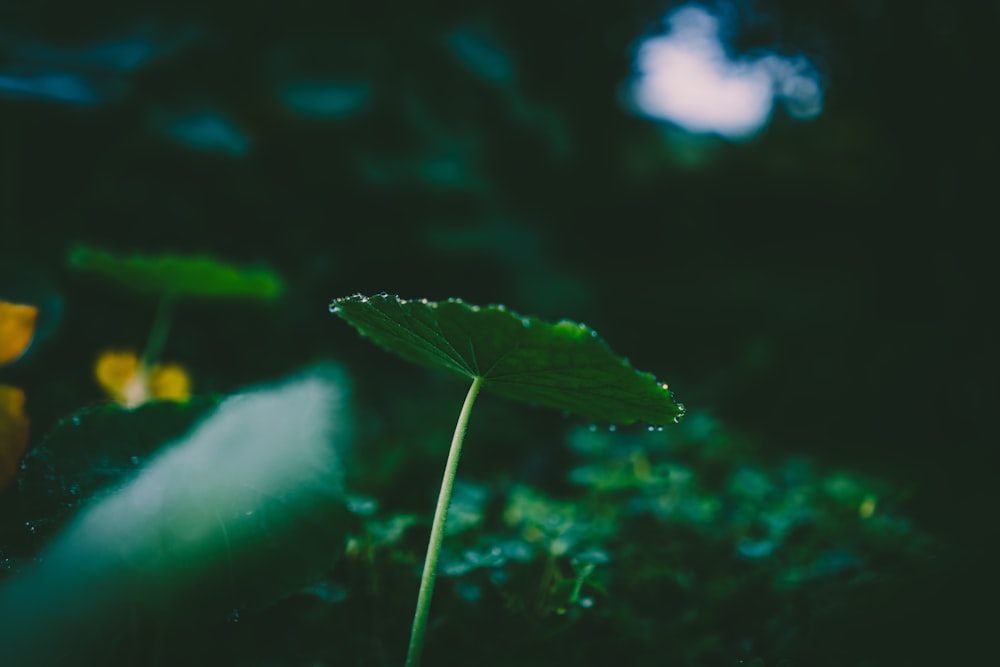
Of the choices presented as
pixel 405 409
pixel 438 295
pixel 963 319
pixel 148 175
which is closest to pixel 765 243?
pixel 963 319

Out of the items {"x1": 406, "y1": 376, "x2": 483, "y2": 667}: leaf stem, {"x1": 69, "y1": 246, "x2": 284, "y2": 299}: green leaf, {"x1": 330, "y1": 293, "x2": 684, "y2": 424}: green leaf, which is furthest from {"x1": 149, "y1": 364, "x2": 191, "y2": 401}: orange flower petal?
{"x1": 406, "y1": 376, "x2": 483, "y2": 667}: leaf stem

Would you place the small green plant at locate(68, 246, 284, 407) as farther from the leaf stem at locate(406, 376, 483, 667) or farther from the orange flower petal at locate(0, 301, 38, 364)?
the leaf stem at locate(406, 376, 483, 667)

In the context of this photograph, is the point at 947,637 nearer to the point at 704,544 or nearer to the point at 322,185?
the point at 704,544

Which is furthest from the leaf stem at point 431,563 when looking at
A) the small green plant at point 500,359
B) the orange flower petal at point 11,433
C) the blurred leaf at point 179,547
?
the orange flower petal at point 11,433

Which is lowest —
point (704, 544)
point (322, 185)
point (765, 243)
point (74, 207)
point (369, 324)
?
point (704, 544)

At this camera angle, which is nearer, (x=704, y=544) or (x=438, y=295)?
(x=704, y=544)

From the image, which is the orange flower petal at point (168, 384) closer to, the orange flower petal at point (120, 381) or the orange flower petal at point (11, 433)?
the orange flower petal at point (120, 381)

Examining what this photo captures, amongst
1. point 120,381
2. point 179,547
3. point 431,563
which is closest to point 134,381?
point 120,381
